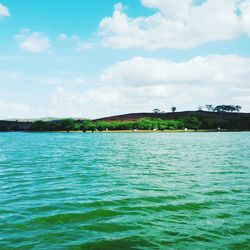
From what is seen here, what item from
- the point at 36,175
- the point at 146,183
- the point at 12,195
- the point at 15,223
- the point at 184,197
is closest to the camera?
→ the point at 15,223

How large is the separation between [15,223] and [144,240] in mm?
6534

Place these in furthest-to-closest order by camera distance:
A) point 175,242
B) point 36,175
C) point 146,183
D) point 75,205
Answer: point 36,175
point 146,183
point 75,205
point 175,242

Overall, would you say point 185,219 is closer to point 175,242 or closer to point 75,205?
point 175,242

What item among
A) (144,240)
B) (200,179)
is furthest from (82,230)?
(200,179)

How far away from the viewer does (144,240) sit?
14102 millimetres

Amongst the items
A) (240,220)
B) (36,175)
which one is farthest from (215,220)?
(36,175)

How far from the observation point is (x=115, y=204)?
20.6 meters

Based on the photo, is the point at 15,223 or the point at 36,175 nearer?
the point at 15,223

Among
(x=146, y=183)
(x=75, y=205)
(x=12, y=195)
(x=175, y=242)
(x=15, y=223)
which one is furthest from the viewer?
(x=146, y=183)

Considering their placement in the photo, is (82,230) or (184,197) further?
(184,197)

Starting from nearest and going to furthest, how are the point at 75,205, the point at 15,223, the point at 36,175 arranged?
the point at 15,223
the point at 75,205
the point at 36,175

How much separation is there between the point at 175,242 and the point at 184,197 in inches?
333

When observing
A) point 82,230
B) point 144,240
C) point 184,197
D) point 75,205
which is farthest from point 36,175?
point 144,240

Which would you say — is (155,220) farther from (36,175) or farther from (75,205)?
(36,175)
